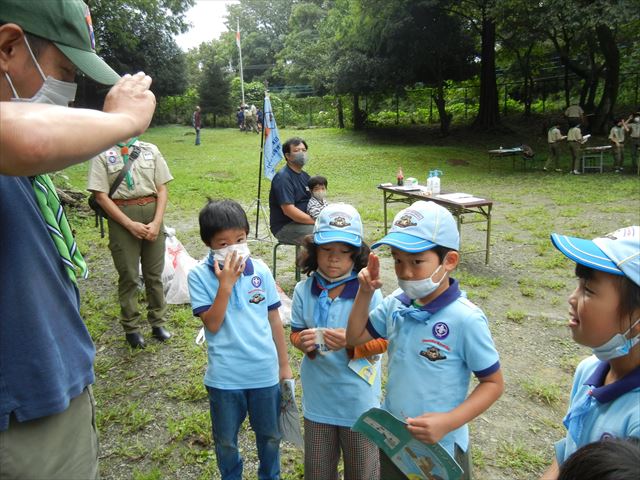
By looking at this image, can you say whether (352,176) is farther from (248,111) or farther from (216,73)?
(216,73)

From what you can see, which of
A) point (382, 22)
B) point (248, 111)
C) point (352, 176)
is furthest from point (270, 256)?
point (248, 111)

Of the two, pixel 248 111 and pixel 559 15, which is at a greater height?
pixel 559 15

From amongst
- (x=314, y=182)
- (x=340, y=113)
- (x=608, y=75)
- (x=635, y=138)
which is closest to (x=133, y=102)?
(x=314, y=182)

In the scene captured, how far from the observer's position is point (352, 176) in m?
14.5

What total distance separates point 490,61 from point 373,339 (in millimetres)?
20478

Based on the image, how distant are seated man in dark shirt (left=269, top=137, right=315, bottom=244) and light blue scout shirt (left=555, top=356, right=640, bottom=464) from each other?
11.6 ft

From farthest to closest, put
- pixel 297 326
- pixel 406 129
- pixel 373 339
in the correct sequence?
pixel 406 129 < pixel 297 326 < pixel 373 339

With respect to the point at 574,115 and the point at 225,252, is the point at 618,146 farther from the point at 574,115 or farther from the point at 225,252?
the point at 225,252

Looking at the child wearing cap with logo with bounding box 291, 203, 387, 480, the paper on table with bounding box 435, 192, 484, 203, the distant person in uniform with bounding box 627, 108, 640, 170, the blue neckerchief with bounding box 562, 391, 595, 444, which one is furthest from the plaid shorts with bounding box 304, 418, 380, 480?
the distant person in uniform with bounding box 627, 108, 640, 170

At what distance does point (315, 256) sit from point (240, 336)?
0.52 m

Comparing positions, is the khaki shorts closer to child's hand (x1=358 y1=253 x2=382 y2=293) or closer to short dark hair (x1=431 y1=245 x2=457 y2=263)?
child's hand (x1=358 y1=253 x2=382 y2=293)

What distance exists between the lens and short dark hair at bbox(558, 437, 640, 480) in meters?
0.98

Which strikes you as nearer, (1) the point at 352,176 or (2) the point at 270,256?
(2) the point at 270,256

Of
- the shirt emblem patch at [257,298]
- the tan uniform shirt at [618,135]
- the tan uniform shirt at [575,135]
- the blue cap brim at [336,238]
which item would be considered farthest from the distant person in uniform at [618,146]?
the shirt emblem patch at [257,298]
